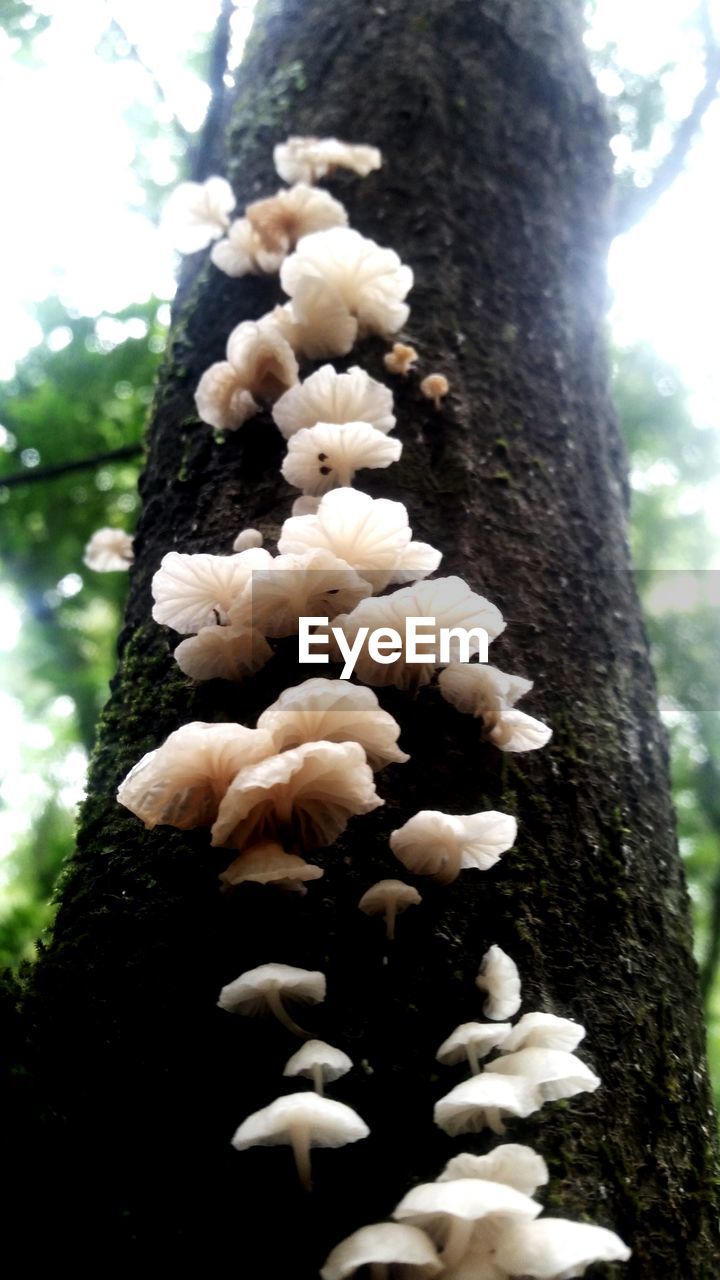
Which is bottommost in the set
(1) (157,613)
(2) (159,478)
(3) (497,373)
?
(1) (157,613)

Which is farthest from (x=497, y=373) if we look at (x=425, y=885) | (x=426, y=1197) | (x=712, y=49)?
(x=712, y=49)

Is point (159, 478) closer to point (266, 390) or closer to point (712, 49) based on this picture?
point (266, 390)

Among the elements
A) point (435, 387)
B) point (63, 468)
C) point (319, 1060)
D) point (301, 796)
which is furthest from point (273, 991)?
point (63, 468)

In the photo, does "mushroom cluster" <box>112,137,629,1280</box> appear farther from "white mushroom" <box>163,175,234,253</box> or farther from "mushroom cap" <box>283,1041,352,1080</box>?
"white mushroom" <box>163,175,234,253</box>

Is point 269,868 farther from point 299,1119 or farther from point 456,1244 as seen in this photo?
point 456,1244

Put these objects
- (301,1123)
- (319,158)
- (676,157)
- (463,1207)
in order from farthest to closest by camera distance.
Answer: (676,157)
(319,158)
(301,1123)
(463,1207)

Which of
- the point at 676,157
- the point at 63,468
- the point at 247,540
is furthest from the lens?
the point at 676,157
